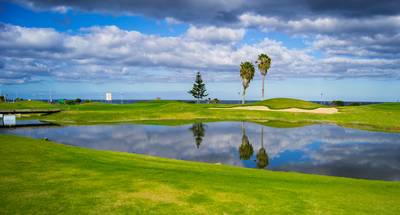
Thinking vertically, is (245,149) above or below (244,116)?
below

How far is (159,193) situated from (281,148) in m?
28.2

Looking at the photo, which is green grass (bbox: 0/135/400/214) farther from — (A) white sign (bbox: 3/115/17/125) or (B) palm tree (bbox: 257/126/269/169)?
(A) white sign (bbox: 3/115/17/125)

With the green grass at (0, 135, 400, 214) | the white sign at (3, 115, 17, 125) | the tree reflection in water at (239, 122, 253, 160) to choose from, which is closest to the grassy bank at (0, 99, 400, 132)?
the white sign at (3, 115, 17, 125)

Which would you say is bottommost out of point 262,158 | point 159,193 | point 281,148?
point 262,158

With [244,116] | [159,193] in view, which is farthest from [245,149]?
[244,116]

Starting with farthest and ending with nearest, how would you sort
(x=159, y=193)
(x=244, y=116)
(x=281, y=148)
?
(x=244, y=116), (x=281, y=148), (x=159, y=193)

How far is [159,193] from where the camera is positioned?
521 inches

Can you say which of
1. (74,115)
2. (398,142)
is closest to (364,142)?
(398,142)

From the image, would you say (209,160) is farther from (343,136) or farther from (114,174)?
(343,136)

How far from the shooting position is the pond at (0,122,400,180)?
95.1 feet

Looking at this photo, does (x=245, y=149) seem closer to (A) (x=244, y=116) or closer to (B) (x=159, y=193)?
(B) (x=159, y=193)

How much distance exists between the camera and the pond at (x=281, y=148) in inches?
1142

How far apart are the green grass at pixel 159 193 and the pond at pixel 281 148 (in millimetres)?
10880

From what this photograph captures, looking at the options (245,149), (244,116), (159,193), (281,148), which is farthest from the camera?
(244,116)
